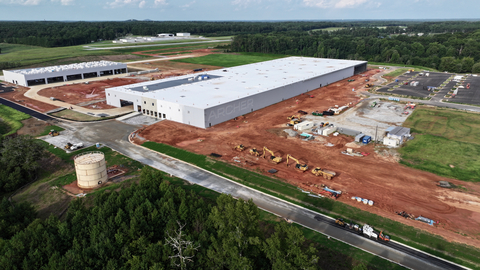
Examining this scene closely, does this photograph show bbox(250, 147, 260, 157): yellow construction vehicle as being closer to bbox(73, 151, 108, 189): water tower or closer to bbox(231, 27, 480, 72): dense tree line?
bbox(73, 151, 108, 189): water tower

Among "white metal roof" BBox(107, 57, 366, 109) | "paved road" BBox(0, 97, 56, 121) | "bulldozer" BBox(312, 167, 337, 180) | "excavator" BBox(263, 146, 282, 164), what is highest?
"white metal roof" BBox(107, 57, 366, 109)

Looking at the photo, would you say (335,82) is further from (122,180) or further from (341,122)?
(122,180)

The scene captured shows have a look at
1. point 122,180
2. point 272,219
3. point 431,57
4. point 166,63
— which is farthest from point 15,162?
point 431,57

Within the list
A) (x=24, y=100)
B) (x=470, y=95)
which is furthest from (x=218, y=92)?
(x=470, y=95)

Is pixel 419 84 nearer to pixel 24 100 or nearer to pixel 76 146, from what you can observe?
pixel 76 146

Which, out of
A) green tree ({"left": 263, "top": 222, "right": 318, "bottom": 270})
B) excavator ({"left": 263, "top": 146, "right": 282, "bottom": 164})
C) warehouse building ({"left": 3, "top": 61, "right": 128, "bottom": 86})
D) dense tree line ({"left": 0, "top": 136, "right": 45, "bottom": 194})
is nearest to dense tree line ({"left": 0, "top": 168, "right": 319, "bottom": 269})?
green tree ({"left": 263, "top": 222, "right": 318, "bottom": 270})

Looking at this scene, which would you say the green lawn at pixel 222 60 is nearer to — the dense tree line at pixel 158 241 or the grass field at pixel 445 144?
the grass field at pixel 445 144
